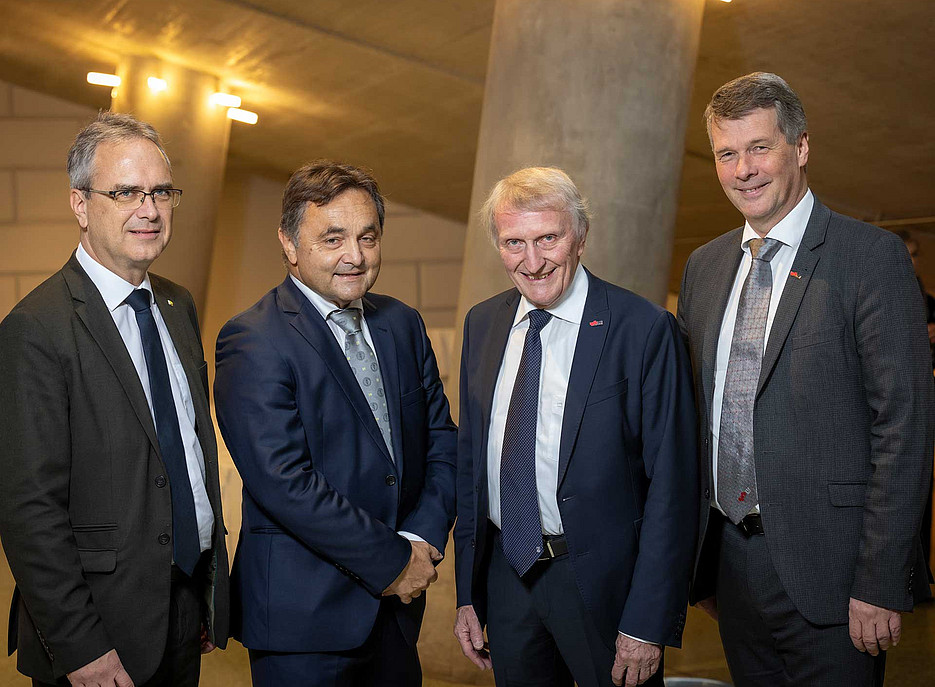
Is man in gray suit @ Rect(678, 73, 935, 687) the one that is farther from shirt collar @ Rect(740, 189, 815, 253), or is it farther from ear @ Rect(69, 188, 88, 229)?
ear @ Rect(69, 188, 88, 229)

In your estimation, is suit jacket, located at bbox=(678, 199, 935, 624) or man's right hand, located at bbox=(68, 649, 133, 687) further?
suit jacket, located at bbox=(678, 199, 935, 624)

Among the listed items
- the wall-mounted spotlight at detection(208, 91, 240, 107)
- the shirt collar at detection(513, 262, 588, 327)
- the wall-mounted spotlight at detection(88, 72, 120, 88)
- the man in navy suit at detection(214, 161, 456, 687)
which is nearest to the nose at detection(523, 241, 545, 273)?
the shirt collar at detection(513, 262, 588, 327)

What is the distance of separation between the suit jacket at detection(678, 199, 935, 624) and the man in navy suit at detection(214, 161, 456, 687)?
813 mm

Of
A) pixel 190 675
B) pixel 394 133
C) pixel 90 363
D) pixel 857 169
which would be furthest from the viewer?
pixel 394 133

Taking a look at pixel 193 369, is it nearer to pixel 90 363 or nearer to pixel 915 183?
pixel 90 363

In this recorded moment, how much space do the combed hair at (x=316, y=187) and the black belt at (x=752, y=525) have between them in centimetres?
111

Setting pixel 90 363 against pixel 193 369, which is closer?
pixel 90 363

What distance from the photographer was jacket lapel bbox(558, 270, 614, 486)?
1.99m

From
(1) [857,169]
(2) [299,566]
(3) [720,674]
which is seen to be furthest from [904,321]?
(1) [857,169]

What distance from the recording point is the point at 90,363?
1836mm

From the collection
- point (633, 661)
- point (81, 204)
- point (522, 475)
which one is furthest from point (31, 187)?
point (633, 661)

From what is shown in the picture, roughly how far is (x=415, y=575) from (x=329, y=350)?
1.79ft

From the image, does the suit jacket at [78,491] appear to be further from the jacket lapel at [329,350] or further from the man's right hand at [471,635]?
the man's right hand at [471,635]

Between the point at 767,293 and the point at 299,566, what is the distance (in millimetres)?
1220
